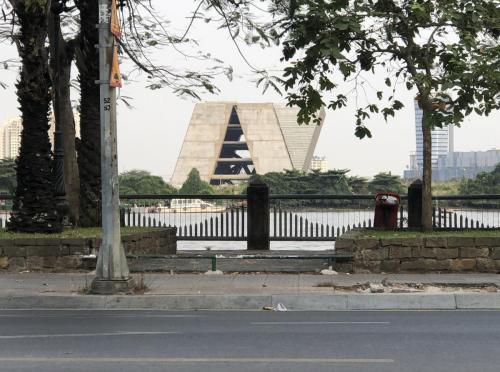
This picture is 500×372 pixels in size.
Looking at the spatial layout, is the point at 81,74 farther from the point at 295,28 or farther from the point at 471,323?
the point at 471,323

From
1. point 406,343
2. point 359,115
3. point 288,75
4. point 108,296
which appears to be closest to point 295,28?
point 288,75

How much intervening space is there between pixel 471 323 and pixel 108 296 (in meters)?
5.23

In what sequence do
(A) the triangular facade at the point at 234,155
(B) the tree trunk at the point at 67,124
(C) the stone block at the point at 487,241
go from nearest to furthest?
(C) the stone block at the point at 487,241, (B) the tree trunk at the point at 67,124, (A) the triangular facade at the point at 234,155

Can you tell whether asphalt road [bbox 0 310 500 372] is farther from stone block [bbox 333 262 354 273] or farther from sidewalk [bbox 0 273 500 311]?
stone block [bbox 333 262 354 273]

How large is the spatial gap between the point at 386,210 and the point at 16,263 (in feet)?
26.2

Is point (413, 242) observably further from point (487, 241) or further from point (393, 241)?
point (487, 241)

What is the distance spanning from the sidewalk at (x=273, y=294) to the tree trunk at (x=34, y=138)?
6.97ft

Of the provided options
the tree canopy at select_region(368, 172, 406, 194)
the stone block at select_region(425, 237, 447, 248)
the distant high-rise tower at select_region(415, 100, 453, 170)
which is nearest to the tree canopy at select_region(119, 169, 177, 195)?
the tree canopy at select_region(368, 172, 406, 194)

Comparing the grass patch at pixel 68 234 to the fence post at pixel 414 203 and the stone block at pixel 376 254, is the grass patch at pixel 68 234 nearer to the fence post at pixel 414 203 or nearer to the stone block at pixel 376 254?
the stone block at pixel 376 254

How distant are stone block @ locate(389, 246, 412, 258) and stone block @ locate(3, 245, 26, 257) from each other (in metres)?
6.85

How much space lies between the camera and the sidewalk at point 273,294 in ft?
35.3

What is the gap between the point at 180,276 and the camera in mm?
13195

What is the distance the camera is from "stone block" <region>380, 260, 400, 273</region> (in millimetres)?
13227

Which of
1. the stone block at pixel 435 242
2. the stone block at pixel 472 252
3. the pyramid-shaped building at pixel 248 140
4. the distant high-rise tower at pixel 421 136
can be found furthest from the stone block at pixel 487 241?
the pyramid-shaped building at pixel 248 140
